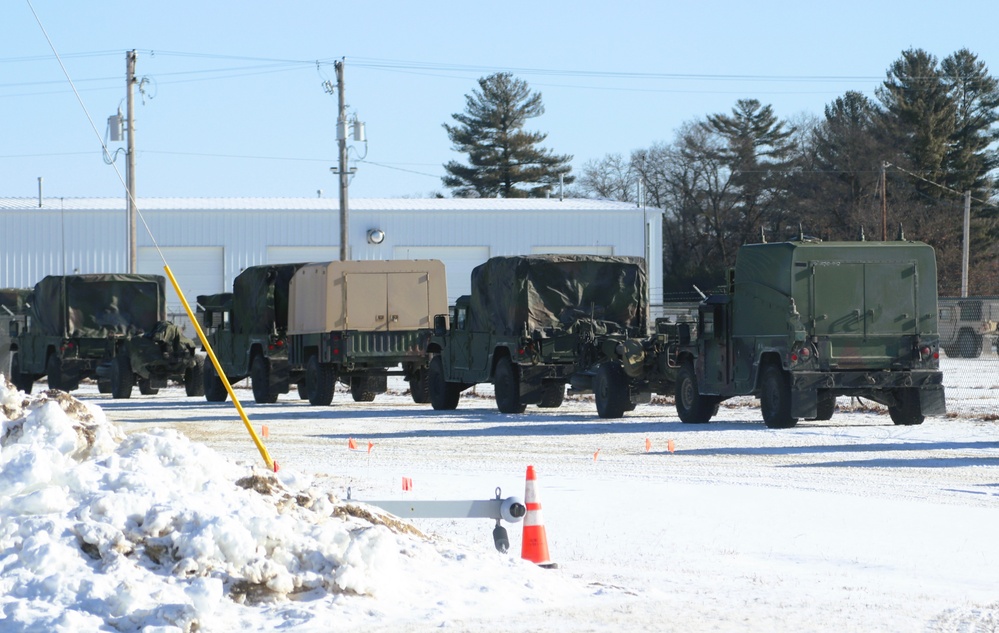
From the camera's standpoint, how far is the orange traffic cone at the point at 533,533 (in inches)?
385

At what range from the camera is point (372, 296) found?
2931cm

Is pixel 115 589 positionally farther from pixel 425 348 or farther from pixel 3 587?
pixel 425 348

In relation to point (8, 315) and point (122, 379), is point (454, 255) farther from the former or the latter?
point (122, 379)

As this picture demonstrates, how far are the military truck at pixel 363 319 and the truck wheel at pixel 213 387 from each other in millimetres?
1910

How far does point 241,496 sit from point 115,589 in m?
1.22

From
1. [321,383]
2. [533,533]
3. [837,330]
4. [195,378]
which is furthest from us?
[195,378]

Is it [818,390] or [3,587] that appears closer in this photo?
[3,587]

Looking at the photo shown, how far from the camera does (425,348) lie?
96.2ft

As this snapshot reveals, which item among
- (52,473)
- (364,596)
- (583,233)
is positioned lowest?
(364,596)

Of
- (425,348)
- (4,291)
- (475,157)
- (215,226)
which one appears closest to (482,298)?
(425,348)

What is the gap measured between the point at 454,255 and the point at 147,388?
117ft

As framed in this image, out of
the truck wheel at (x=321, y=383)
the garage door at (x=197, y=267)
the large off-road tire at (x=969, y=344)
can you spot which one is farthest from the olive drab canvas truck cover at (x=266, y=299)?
the garage door at (x=197, y=267)

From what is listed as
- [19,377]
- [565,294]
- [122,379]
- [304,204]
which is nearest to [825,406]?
[565,294]

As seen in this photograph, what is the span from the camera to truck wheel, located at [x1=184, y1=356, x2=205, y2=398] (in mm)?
32969
